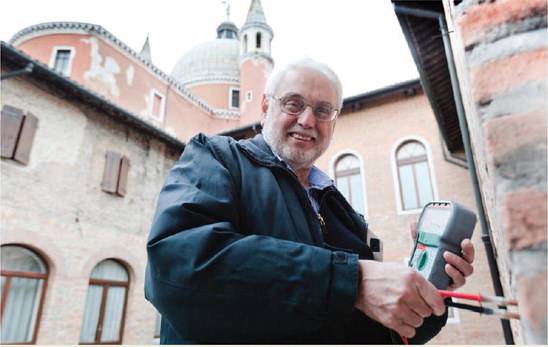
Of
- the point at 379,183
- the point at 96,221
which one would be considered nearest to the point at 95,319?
the point at 96,221

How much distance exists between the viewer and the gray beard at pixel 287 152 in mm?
1467

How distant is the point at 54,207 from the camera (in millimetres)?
9125

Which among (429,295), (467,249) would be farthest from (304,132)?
(429,295)

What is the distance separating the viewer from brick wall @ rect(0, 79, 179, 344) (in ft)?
28.1

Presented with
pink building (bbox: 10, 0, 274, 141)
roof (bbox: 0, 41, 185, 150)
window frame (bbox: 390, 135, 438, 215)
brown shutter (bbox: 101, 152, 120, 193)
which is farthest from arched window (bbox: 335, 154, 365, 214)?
pink building (bbox: 10, 0, 274, 141)

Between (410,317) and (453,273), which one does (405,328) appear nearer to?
(410,317)

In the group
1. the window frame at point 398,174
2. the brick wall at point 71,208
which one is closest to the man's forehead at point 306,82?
the brick wall at point 71,208

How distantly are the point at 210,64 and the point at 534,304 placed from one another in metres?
33.1

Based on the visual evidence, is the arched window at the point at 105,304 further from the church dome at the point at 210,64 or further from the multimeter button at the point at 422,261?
the church dome at the point at 210,64

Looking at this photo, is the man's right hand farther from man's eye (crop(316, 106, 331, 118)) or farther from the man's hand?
man's eye (crop(316, 106, 331, 118))

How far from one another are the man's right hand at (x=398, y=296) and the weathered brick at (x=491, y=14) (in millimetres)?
548

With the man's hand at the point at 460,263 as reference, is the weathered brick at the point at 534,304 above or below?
below

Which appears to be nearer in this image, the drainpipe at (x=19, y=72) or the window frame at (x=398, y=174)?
A: the drainpipe at (x=19, y=72)

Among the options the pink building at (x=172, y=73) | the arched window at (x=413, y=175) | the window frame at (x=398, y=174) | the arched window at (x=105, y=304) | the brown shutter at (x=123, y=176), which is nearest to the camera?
the arched window at (x=105, y=304)
